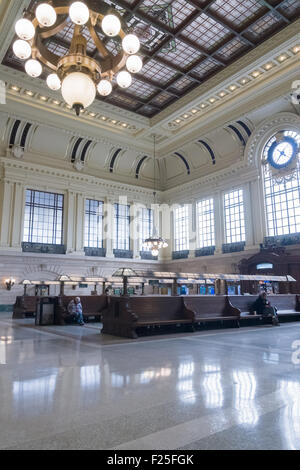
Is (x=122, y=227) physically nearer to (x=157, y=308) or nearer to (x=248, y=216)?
(x=248, y=216)

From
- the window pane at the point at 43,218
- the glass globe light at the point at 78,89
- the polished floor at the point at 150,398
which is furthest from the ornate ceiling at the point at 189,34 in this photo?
the polished floor at the point at 150,398

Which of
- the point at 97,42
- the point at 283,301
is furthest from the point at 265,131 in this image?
the point at 97,42

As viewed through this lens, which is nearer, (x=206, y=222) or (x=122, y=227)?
(x=206, y=222)

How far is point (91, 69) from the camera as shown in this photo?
6477 millimetres

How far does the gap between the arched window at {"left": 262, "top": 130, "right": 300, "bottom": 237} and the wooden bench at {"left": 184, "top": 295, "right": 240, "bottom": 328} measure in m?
7.99

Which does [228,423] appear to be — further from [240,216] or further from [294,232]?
[240,216]

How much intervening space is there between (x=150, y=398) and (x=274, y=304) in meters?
8.71

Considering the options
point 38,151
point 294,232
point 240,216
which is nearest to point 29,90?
point 38,151

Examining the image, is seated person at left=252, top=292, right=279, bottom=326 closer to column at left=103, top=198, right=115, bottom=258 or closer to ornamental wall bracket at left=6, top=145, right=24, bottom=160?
column at left=103, top=198, right=115, bottom=258

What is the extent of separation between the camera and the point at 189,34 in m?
12.1

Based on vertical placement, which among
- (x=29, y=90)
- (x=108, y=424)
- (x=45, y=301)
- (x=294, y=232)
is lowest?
(x=108, y=424)

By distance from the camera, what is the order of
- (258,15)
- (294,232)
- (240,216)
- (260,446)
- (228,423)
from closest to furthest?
(260,446) → (228,423) → (258,15) → (294,232) → (240,216)

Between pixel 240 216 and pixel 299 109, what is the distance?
19.3ft
